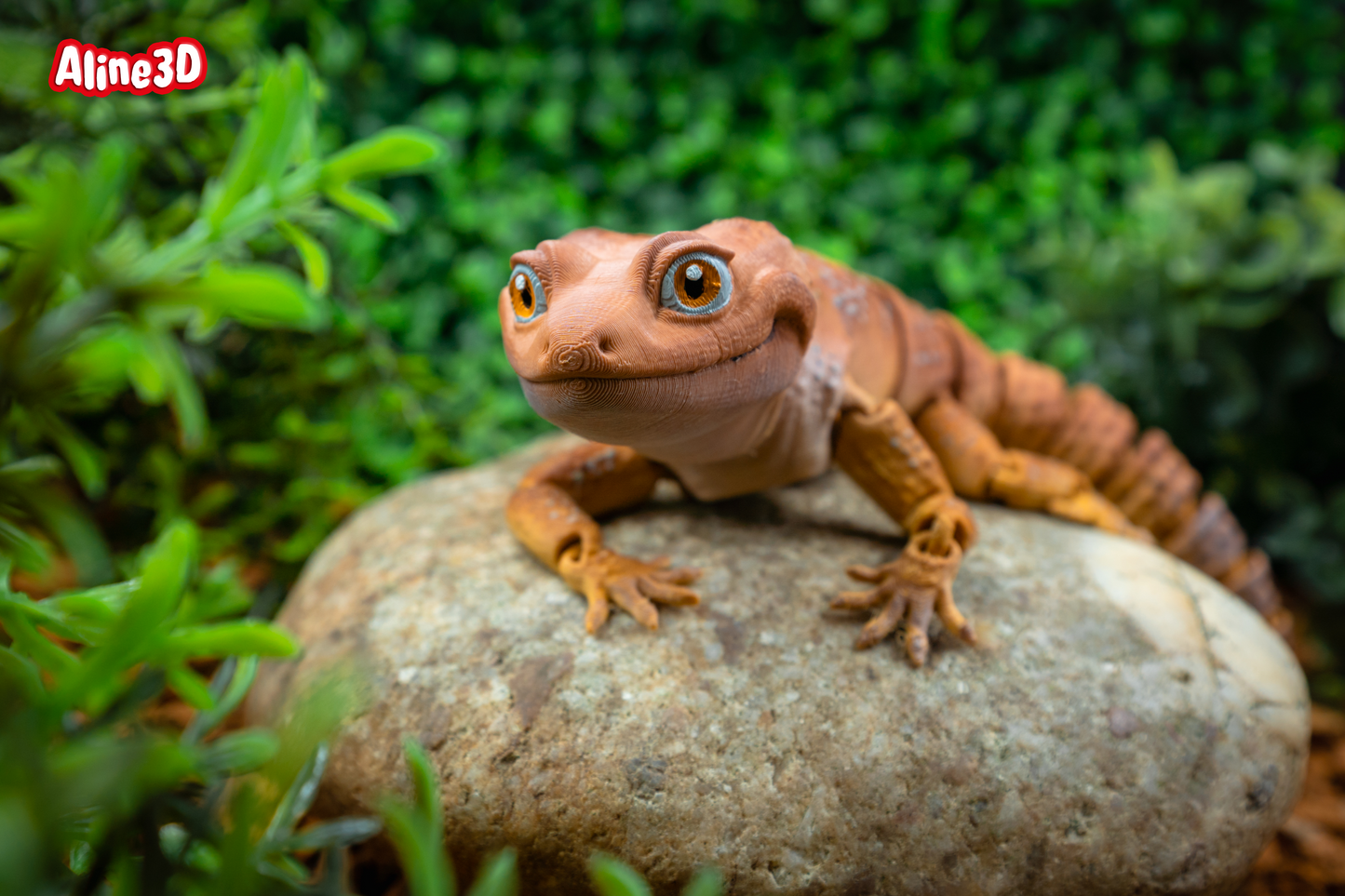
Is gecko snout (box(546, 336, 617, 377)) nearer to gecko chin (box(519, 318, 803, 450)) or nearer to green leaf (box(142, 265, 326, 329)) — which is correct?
gecko chin (box(519, 318, 803, 450))

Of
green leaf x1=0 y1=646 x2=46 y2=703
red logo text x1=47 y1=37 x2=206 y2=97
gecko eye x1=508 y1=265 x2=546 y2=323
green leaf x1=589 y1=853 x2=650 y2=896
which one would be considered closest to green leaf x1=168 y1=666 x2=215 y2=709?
green leaf x1=0 y1=646 x2=46 y2=703

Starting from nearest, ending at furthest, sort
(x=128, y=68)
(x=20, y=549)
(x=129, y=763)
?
(x=129, y=763) → (x=20, y=549) → (x=128, y=68)

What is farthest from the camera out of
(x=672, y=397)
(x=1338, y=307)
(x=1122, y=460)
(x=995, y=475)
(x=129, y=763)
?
(x=1338, y=307)

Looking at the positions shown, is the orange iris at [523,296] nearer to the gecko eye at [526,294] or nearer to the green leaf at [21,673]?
the gecko eye at [526,294]

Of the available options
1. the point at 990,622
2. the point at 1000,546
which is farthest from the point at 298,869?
the point at 1000,546

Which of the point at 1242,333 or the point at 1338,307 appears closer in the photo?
the point at 1338,307

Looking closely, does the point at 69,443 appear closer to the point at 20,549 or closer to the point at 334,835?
the point at 20,549

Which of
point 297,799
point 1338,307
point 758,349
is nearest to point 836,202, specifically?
point 1338,307
